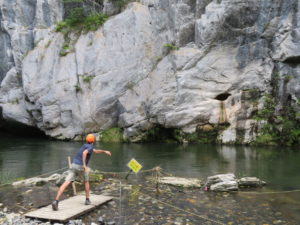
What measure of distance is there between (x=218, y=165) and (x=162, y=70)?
49.5 ft

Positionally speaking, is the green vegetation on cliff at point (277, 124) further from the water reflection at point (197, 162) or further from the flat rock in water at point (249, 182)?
the flat rock in water at point (249, 182)

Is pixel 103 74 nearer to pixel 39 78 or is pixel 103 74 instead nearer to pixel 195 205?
pixel 39 78

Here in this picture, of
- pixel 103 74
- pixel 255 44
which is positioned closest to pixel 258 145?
pixel 255 44

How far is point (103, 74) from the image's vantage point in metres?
32.6

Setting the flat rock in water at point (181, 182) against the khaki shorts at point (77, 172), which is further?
the flat rock in water at point (181, 182)

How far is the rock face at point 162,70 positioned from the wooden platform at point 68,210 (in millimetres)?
18235

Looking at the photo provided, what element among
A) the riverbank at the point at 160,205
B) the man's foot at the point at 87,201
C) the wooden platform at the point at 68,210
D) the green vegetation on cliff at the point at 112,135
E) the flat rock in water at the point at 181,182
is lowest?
the riverbank at the point at 160,205

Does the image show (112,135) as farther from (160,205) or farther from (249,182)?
(160,205)

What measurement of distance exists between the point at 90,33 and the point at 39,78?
687cm

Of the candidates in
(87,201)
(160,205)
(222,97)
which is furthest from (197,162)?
(222,97)

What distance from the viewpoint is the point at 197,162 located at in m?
17.8

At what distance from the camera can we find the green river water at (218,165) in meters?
10.4

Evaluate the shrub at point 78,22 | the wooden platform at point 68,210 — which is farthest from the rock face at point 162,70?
the wooden platform at point 68,210

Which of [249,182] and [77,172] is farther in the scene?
[249,182]
